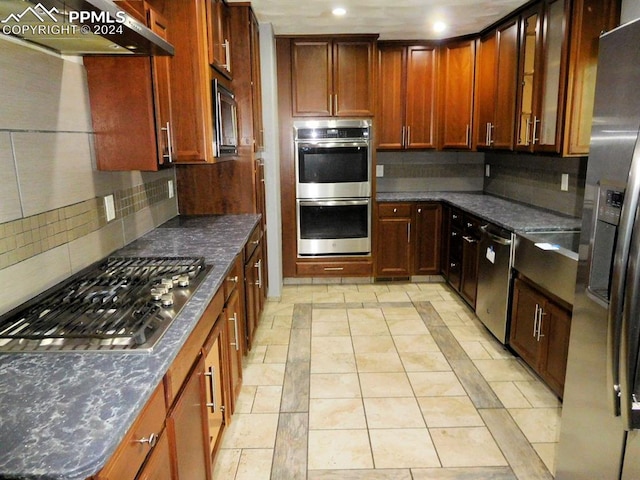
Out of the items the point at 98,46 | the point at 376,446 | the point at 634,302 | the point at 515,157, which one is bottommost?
the point at 376,446

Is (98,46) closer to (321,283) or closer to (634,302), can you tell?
(634,302)

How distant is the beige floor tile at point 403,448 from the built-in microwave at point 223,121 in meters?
1.76

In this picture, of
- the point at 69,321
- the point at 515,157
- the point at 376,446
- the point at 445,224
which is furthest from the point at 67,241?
the point at 515,157

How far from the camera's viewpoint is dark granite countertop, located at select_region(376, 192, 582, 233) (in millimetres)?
2971

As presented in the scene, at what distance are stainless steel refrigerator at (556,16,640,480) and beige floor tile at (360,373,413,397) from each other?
1.07m

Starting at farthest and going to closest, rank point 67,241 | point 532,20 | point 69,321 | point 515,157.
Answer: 1. point 515,157
2. point 532,20
3. point 67,241
4. point 69,321

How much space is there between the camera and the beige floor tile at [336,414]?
237cm

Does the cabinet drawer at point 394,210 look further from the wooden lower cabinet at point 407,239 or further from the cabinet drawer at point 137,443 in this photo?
the cabinet drawer at point 137,443

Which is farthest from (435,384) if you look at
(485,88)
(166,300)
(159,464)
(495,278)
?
(485,88)

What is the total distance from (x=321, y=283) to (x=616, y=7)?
3.29 m

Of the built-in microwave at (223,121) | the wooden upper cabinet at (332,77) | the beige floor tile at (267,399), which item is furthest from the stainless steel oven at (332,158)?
the beige floor tile at (267,399)

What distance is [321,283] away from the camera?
4.79 meters

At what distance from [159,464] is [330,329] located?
2.51m

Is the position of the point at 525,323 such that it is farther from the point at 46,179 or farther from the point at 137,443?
the point at 46,179
